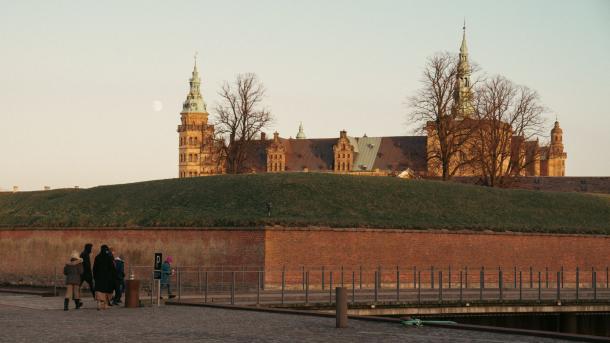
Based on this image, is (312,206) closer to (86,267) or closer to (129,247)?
(129,247)

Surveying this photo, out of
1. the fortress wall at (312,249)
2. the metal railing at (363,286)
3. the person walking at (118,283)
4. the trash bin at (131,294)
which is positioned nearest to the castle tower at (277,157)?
the fortress wall at (312,249)

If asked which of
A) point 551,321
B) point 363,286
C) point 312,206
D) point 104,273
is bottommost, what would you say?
point 551,321

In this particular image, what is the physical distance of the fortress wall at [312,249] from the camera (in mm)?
49125

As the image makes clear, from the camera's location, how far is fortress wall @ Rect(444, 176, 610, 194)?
105 metres

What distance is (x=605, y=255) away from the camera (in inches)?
2335

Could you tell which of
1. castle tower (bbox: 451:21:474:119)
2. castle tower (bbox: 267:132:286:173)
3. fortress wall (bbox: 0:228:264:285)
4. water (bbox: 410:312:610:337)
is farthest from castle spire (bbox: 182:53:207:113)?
water (bbox: 410:312:610:337)

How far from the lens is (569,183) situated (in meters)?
112

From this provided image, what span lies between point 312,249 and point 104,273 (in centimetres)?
2008

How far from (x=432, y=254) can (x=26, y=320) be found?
31.1 m

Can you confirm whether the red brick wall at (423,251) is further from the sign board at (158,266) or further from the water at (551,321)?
the sign board at (158,266)

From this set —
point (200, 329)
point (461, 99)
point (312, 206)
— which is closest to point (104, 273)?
point (200, 329)

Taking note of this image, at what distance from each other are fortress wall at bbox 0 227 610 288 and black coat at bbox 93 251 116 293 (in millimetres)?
14097

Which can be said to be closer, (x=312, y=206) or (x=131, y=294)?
(x=131, y=294)

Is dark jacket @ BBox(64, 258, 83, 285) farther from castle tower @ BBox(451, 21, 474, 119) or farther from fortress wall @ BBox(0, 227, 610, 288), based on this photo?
castle tower @ BBox(451, 21, 474, 119)
